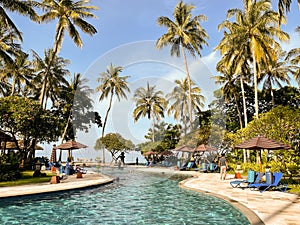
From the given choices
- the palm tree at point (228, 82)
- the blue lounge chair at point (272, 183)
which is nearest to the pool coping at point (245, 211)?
the blue lounge chair at point (272, 183)

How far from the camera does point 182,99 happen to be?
171 feet

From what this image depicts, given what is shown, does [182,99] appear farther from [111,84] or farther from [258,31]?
[258,31]

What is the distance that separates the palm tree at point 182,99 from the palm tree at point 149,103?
2.40 m

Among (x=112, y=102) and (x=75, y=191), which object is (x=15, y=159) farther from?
(x=112, y=102)

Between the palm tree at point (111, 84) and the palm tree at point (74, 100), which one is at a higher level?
the palm tree at point (111, 84)

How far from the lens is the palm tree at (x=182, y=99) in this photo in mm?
48319

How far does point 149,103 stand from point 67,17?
87.7ft

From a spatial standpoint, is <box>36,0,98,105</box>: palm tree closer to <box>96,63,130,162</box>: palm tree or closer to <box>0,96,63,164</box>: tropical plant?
<box>0,96,63,164</box>: tropical plant

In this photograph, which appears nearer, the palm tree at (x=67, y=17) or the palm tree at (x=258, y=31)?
the palm tree at (x=258, y=31)

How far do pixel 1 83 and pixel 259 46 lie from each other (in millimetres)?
38892

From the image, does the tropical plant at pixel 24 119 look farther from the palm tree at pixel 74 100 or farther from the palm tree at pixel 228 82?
the palm tree at pixel 228 82

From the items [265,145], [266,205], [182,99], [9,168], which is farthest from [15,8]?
[182,99]

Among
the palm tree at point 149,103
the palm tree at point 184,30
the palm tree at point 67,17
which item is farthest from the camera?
the palm tree at point 149,103

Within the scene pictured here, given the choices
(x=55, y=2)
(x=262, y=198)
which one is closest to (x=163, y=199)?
(x=262, y=198)
